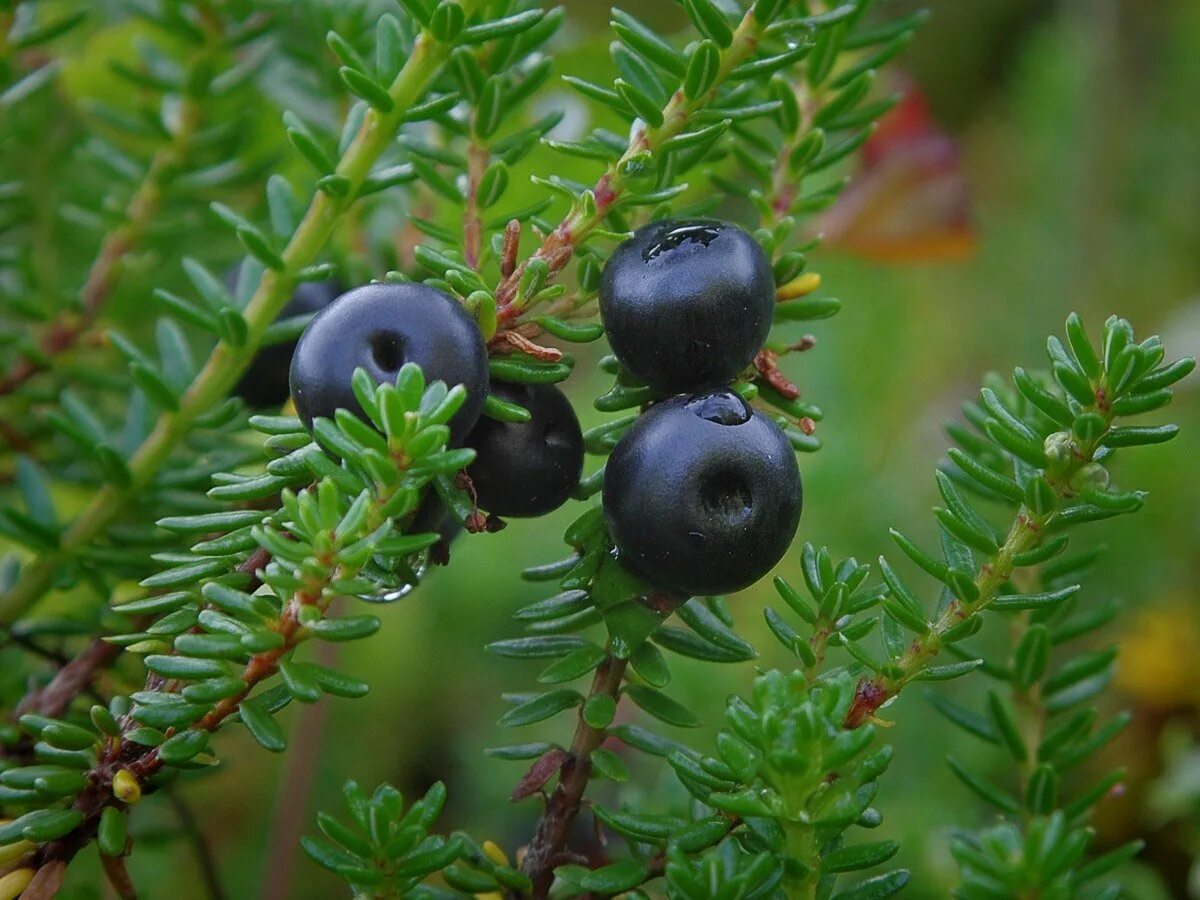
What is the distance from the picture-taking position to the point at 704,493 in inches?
26.4

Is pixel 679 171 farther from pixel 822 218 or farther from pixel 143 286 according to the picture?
pixel 822 218

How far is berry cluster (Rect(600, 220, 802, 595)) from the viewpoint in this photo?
0.67 meters

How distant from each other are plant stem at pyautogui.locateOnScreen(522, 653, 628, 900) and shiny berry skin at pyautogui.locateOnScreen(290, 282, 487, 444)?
0.72 feet

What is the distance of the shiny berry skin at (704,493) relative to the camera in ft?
2.18

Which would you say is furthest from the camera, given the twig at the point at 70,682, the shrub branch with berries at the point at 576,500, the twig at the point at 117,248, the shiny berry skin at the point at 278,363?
the twig at the point at 117,248

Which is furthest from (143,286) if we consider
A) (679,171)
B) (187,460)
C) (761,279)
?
(761,279)

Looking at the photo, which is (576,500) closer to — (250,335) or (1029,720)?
(250,335)

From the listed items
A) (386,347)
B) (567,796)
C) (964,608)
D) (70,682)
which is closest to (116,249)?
(70,682)

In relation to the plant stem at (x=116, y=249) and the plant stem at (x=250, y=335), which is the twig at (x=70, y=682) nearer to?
the plant stem at (x=250, y=335)

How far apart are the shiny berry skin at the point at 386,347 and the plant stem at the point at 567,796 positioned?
219 millimetres

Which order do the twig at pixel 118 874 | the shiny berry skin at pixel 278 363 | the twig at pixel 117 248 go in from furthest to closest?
the twig at pixel 117 248, the shiny berry skin at pixel 278 363, the twig at pixel 118 874

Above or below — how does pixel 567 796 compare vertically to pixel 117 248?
below

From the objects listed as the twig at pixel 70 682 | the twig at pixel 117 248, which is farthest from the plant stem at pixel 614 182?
the twig at pixel 117 248

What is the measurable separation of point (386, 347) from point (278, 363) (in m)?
0.37
